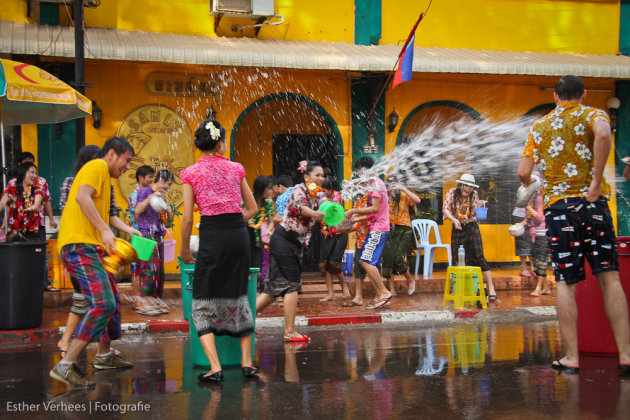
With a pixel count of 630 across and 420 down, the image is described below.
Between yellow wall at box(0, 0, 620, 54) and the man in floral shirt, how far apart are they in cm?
868

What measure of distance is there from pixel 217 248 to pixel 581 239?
9.33ft

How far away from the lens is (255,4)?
1281 cm

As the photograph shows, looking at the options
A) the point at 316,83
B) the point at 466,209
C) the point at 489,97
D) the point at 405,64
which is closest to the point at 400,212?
the point at 466,209

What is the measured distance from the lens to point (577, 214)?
559cm

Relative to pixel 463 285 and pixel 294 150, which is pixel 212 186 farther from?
pixel 294 150

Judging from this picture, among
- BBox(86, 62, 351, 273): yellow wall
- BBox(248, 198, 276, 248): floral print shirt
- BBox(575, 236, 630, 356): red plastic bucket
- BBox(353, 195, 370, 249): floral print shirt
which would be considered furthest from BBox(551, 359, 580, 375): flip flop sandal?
BBox(86, 62, 351, 273): yellow wall

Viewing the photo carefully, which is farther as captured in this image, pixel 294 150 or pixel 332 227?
pixel 294 150

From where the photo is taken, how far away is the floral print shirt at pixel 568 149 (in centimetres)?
563

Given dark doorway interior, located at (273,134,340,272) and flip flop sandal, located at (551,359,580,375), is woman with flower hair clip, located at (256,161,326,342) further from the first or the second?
dark doorway interior, located at (273,134,340,272)

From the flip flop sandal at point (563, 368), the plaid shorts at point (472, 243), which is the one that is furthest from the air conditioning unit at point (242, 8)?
the flip flop sandal at point (563, 368)

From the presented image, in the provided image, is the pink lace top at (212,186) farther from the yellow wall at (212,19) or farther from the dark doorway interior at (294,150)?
the dark doorway interior at (294,150)

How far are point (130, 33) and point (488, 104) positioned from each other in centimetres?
715

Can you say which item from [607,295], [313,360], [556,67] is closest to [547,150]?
[607,295]

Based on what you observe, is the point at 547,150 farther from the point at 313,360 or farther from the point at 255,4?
the point at 255,4
